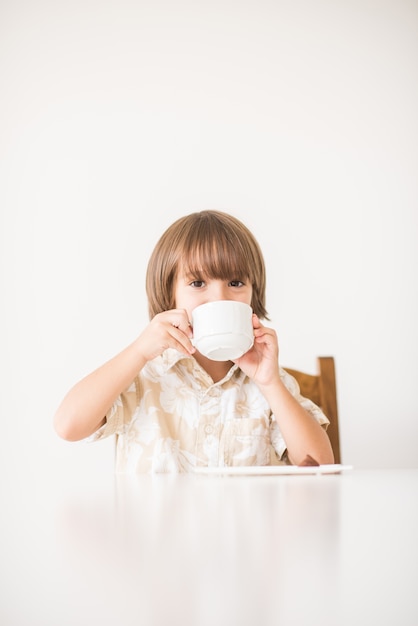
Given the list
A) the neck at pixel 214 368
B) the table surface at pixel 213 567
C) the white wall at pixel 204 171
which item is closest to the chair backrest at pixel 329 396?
the neck at pixel 214 368

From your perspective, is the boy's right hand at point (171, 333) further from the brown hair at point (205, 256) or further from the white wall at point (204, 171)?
the white wall at point (204, 171)

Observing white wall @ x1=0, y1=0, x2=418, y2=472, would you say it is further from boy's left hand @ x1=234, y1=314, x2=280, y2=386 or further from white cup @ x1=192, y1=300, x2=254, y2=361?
white cup @ x1=192, y1=300, x2=254, y2=361

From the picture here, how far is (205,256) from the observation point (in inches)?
46.8

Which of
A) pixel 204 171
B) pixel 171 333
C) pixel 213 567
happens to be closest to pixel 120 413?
pixel 171 333

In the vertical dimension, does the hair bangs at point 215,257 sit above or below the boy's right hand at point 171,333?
above

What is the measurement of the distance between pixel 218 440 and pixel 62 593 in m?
1.00

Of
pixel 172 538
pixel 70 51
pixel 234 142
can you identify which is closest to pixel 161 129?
pixel 234 142

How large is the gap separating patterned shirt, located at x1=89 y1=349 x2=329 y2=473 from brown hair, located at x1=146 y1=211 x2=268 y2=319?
18cm

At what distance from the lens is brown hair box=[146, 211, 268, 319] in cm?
119

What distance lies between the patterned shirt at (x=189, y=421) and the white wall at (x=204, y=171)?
72cm

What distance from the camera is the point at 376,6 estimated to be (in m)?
2.19

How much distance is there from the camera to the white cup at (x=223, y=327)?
31.4 inches

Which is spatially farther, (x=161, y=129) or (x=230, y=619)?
(x=161, y=129)

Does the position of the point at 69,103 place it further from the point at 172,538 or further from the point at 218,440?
the point at 172,538
